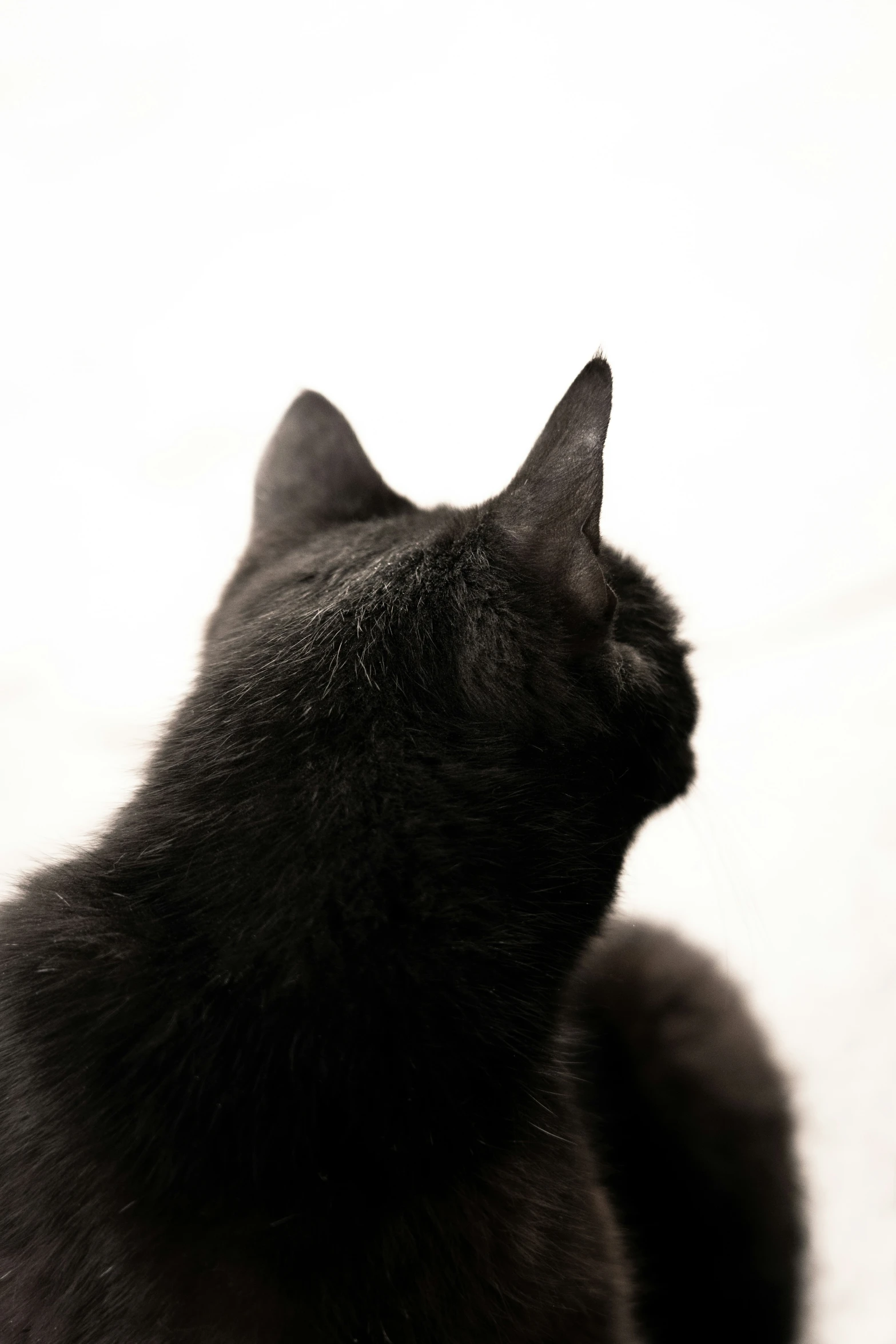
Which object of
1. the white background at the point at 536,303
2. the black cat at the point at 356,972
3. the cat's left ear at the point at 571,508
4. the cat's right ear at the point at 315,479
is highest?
the white background at the point at 536,303

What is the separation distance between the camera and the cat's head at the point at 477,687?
2.21ft

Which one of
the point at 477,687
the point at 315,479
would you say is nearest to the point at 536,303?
the point at 315,479

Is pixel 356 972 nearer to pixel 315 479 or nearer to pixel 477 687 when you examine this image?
pixel 477 687

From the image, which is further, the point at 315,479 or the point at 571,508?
the point at 315,479

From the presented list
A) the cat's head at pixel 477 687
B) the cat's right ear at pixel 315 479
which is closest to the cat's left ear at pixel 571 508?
the cat's head at pixel 477 687

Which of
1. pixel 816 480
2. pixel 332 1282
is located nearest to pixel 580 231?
pixel 816 480

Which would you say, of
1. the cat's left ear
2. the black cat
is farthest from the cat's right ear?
the cat's left ear

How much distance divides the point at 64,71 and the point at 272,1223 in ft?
3.60

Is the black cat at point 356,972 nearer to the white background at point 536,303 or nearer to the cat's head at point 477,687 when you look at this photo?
the cat's head at point 477,687

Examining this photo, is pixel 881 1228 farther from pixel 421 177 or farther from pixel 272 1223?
pixel 421 177

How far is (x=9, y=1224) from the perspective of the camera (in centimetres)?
65

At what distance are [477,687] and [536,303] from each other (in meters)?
0.76

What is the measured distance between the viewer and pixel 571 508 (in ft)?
2.19

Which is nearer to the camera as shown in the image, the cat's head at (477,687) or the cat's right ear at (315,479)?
the cat's head at (477,687)
